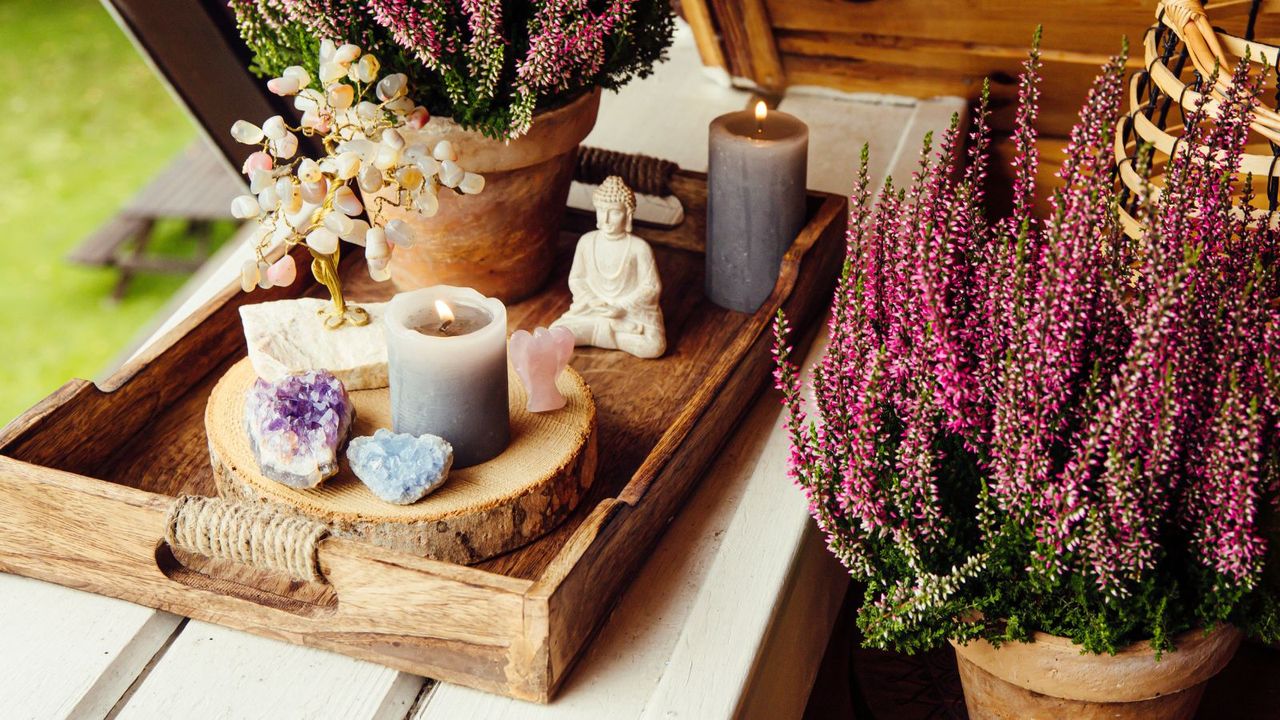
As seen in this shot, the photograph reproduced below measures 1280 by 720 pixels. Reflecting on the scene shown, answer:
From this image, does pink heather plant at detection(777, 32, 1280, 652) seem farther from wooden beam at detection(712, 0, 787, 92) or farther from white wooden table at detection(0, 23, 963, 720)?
wooden beam at detection(712, 0, 787, 92)

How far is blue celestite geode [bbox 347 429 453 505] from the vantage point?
89 centimetres

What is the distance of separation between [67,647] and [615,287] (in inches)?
22.2

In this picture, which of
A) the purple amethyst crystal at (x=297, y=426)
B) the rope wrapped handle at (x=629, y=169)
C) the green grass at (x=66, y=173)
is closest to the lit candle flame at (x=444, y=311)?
the purple amethyst crystal at (x=297, y=426)

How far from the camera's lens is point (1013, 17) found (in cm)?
141

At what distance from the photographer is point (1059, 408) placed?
0.78 meters

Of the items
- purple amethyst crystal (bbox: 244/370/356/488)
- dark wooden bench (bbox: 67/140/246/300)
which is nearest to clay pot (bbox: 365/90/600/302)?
purple amethyst crystal (bbox: 244/370/356/488)

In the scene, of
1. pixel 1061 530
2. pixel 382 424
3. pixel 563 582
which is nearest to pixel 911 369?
pixel 1061 530

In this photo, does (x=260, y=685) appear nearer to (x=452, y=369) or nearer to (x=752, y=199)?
(x=452, y=369)

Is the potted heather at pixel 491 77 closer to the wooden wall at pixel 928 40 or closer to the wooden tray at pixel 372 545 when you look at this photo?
the wooden tray at pixel 372 545

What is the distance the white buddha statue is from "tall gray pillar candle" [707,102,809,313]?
9 cm

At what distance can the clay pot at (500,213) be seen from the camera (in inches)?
43.7

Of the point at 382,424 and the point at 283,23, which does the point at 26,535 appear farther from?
the point at 283,23

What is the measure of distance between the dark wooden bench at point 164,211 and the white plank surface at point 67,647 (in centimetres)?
168

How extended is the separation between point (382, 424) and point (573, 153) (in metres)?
0.39
